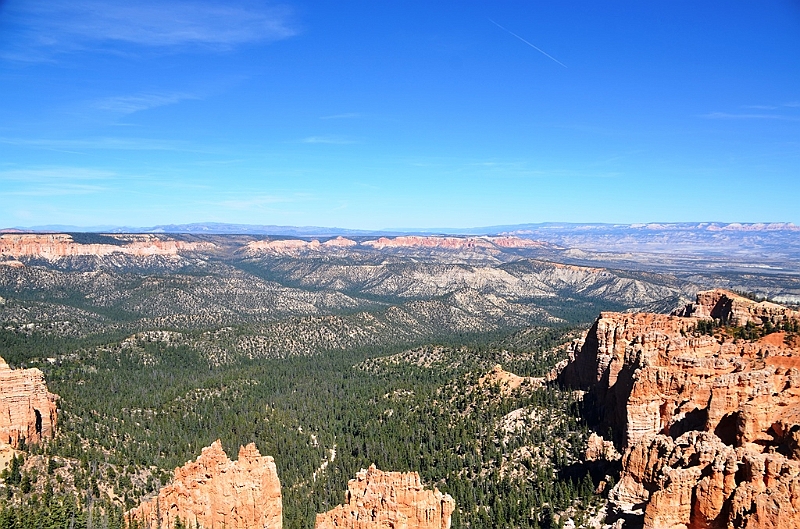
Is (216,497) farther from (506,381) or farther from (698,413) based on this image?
(506,381)

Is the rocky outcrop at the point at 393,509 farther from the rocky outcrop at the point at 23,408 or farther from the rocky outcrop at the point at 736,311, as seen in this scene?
the rocky outcrop at the point at 736,311

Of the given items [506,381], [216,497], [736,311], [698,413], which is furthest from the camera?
[506,381]

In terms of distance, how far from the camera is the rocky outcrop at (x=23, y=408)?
79.6 m

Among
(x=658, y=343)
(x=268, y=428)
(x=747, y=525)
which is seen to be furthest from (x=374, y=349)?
(x=747, y=525)

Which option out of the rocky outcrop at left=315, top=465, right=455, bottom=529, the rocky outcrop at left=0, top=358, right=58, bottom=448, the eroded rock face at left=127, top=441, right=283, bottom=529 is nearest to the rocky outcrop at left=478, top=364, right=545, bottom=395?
the eroded rock face at left=127, top=441, right=283, bottom=529

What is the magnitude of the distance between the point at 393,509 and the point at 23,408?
182 feet

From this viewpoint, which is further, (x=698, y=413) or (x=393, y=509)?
(x=698, y=413)

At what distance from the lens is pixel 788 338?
85.6m

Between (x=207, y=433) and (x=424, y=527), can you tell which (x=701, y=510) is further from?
(x=207, y=433)

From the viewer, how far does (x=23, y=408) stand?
8125cm

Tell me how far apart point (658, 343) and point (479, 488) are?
3092 centimetres

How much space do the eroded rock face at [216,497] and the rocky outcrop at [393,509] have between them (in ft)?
29.9

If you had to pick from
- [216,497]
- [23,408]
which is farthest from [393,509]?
[23,408]

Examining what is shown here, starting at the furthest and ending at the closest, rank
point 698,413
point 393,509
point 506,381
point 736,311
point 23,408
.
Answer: point 506,381
point 736,311
point 23,408
point 698,413
point 393,509
